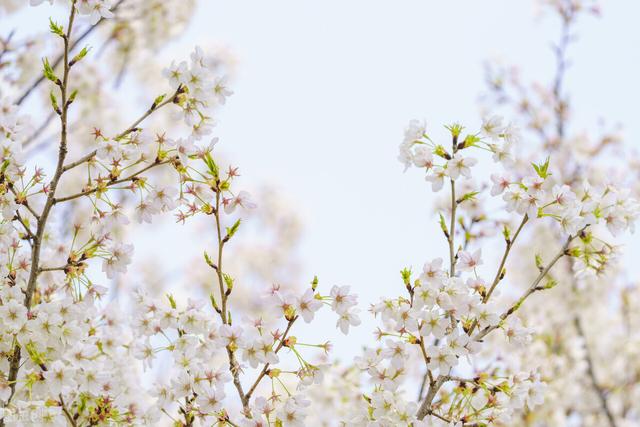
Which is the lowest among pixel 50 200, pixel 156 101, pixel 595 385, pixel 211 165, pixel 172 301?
pixel 172 301

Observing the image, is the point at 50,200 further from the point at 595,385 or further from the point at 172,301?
the point at 595,385

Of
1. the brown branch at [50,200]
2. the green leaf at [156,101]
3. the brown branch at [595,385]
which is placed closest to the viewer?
the brown branch at [50,200]

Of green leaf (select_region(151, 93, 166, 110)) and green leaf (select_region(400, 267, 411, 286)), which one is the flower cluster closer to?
green leaf (select_region(151, 93, 166, 110))

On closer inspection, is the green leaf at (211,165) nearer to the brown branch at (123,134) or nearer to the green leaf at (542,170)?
the brown branch at (123,134)

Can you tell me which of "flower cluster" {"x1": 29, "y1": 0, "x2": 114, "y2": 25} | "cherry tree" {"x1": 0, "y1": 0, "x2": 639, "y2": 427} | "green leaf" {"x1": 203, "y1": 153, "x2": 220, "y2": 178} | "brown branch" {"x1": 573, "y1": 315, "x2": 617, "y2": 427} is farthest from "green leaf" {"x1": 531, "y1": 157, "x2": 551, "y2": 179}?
"brown branch" {"x1": 573, "y1": 315, "x2": 617, "y2": 427}

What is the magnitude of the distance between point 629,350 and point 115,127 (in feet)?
26.9

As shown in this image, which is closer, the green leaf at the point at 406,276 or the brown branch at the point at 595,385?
the green leaf at the point at 406,276

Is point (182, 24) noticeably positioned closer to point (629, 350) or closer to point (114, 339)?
point (114, 339)

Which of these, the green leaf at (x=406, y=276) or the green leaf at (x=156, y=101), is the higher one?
the green leaf at (x=156, y=101)

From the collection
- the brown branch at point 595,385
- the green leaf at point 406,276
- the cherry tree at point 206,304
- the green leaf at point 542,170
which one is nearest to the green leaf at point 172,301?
the cherry tree at point 206,304

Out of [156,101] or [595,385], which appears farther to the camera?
[595,385]

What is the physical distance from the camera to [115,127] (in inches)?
338

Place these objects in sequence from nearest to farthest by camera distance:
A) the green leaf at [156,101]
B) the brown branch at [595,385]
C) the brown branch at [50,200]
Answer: the brown branch at [50,200] < the green leaf at [156,101] < the brown branch at [595,385]

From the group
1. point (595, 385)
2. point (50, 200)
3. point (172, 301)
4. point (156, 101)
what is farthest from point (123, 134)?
point (595, 385)
